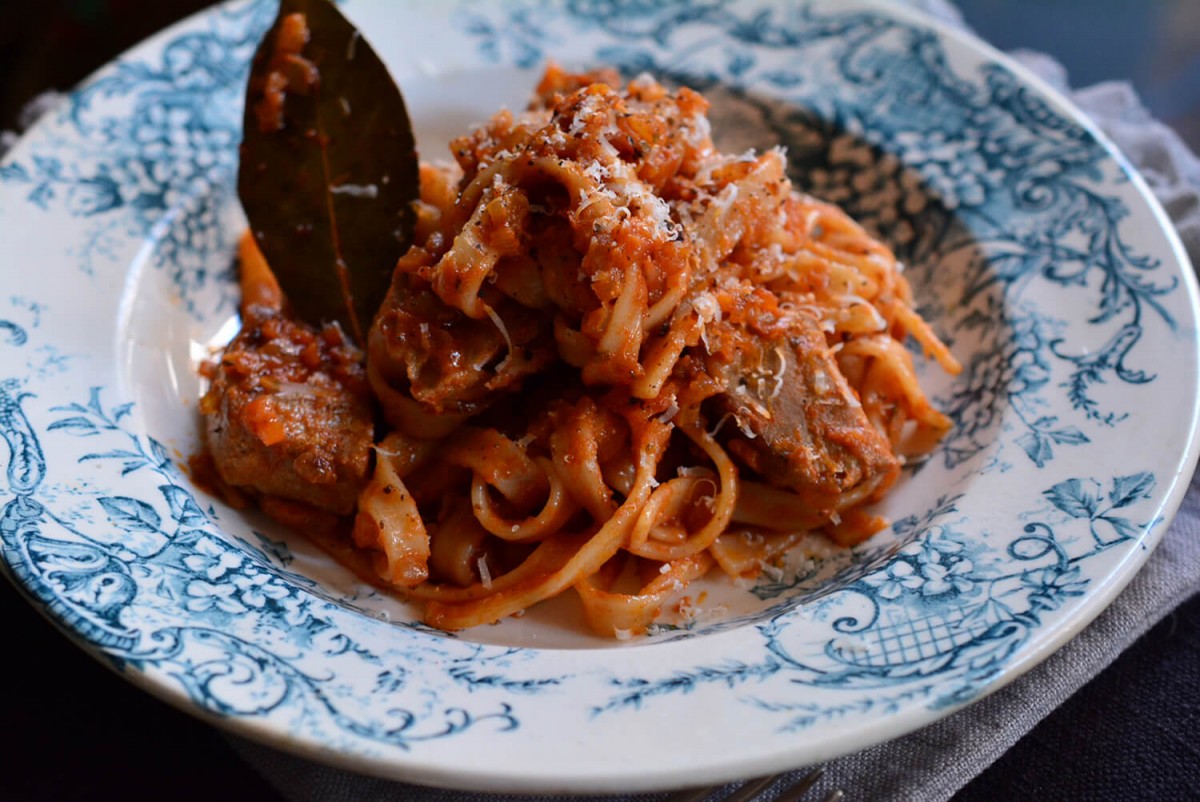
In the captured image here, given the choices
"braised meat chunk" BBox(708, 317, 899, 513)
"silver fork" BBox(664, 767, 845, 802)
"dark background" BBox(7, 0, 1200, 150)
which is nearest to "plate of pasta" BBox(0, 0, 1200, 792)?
"braised meat chunk" BBox(708, 317, 899, 513)

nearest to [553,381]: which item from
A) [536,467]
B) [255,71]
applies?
[536,467]

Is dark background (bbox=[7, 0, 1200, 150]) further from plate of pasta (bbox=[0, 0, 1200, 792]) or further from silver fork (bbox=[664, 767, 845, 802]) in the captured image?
silver fork (bbox=[664, 767, 845, 802])

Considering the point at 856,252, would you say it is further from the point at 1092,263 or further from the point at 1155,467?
the point at 1155,467

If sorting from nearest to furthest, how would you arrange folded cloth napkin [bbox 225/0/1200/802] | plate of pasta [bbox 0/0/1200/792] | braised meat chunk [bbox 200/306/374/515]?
plate of pasta [bbox 0/0/1200/792]
folded cloth napkin [bbox 225/0/1200/802]
braised meat chunk [bbox 200/306/374/515]

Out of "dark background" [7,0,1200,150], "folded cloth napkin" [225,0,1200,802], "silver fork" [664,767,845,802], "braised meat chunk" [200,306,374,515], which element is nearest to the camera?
"silver fork" [664,767,845,802]

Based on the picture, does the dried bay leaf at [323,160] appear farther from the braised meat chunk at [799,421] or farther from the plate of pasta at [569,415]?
the braised meat chunk at [799,421]

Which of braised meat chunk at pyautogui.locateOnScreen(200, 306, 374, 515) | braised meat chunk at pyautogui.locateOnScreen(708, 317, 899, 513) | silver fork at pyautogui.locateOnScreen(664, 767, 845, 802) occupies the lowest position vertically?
braised meat chunk at pyautogui.locateOnScreen(200, 306, 374, 515)

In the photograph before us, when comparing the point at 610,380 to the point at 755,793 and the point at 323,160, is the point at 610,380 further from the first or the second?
the point at 323,160

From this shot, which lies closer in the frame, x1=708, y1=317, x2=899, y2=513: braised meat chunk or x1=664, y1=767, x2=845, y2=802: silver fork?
x1=664, y1=767, x2=845, y2=802: silver fork
